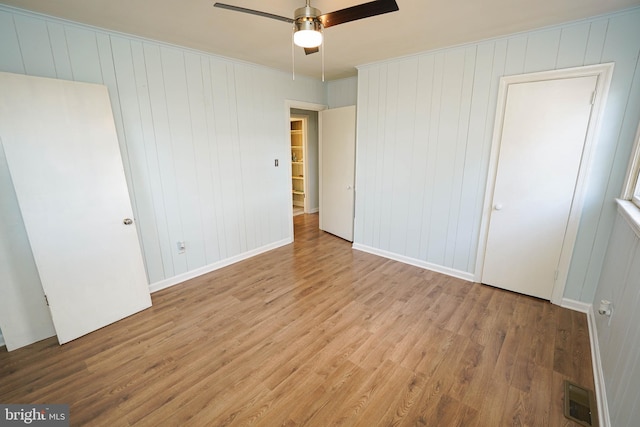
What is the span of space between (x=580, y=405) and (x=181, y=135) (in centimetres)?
392

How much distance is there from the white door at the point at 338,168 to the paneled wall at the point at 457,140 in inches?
12.0

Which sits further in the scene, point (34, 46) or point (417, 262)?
point (417, 262)

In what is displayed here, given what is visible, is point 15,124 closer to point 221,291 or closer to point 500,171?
point 221,291

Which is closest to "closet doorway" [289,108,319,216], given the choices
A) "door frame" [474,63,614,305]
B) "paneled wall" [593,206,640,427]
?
"door frame" [474,63,614,305]

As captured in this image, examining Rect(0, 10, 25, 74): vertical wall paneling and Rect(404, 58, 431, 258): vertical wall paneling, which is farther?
Rect(404, 58, 431, 258): vertical wall paneling

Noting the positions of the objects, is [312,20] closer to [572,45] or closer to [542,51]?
[542,51]

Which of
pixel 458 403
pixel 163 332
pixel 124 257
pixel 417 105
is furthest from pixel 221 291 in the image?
pixel 417 105

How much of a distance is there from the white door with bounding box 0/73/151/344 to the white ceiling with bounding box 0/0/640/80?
61 cm

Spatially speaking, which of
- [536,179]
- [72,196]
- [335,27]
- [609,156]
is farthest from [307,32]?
[609,156]

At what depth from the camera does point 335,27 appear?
240 centimetres

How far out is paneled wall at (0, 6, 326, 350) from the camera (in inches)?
86.4

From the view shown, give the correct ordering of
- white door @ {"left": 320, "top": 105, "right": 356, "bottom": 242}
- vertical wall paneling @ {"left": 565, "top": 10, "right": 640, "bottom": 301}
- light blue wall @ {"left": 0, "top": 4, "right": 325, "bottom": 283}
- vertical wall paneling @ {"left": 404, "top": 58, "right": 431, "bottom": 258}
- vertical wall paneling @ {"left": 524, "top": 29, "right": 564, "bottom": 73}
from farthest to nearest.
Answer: white door @ {"left": 320, "top": 105, "right": 356, "bottom": 242}, vertical wall paneling @ {"left": 404, "top": 58, "right": 431, "bottom": 258}, vertical wall paneling @ {"left": 524, "top": 29, "right": 564, "bottom": 73}, light blue wall @ {"left": 0, "top": 4, "right": 325, "bottom": 283}, vertical wall paneling @ {"left": 565, "top": 10, "right": 640, "bottom": 301}

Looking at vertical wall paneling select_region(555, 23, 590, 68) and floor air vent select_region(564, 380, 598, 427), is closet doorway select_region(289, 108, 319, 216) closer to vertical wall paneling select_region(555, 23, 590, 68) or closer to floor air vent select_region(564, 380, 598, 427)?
vertical wall paneling select_region(555, 23, 590, 68)

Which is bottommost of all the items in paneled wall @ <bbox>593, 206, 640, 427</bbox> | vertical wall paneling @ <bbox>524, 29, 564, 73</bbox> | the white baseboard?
the white baseboard
